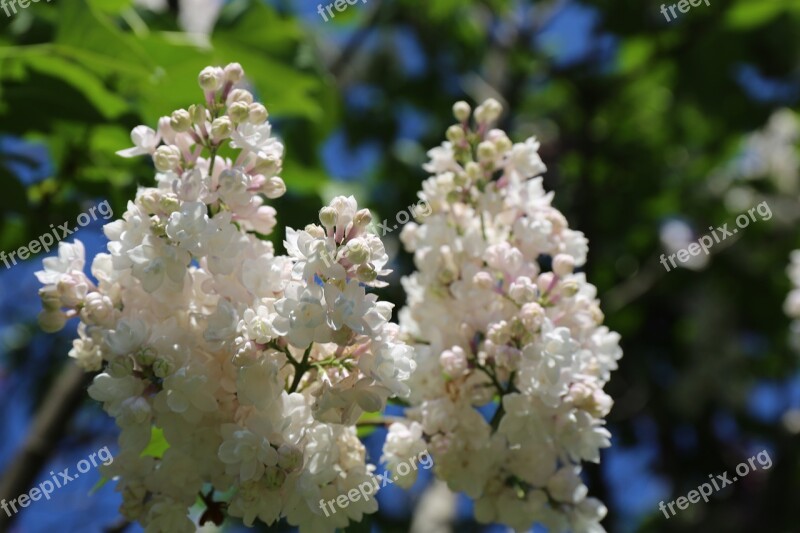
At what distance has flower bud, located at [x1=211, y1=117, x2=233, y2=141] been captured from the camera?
971mm

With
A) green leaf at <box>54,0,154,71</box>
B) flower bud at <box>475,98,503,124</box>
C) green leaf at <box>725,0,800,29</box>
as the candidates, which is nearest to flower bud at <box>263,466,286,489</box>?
flower bud at <box>475,98,503,124</box>

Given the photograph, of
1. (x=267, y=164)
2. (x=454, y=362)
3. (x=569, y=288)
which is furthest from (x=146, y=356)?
(x=569, y=288)

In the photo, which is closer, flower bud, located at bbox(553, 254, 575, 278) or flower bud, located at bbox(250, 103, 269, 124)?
flower bud, located at bbox(250, 103, 269, 124)

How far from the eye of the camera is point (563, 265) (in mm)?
1186

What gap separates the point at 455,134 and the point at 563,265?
284 millimetres

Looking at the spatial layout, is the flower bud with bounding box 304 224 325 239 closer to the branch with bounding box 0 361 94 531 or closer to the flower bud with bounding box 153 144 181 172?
the flower bud with bounding box 153 144 181 172

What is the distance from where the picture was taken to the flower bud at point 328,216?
0.91 metres

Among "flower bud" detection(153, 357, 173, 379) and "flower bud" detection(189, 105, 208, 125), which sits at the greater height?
"flower bud" detection(189, 105, 208, 125)

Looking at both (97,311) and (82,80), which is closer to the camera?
(97,311)

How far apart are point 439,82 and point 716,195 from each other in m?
1.77

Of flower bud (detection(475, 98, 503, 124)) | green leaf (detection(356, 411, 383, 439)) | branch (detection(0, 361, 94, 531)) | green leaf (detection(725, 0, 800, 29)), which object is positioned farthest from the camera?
green leaf (detection(725, 0, 800, 29))

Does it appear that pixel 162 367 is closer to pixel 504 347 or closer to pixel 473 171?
pixel 504 347

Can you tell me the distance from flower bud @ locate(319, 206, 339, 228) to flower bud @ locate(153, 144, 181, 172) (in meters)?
0.22

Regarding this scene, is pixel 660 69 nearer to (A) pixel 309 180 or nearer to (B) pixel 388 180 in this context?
(B) pixel 388 180
